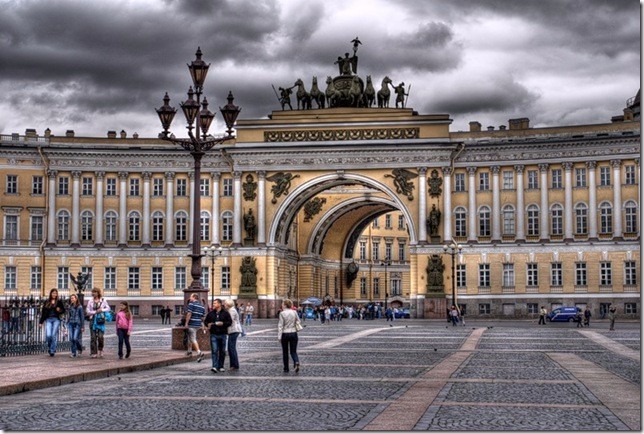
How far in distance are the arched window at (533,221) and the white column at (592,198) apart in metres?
3.94

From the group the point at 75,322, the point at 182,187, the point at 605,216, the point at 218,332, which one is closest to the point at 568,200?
the point at 605,216

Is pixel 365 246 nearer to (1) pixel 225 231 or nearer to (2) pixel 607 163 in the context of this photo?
(1) pixel 225 231

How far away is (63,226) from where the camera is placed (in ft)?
271

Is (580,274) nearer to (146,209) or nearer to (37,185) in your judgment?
(146,209)

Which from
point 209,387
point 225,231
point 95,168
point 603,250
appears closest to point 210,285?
point 225,231

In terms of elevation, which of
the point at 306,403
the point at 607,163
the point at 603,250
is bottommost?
the point at 306,403

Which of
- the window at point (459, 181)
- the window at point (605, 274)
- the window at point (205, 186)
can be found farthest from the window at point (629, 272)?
the window at point (205, 186)

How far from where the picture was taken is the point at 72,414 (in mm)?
15805

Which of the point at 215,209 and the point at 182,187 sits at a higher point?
the point at 182,187

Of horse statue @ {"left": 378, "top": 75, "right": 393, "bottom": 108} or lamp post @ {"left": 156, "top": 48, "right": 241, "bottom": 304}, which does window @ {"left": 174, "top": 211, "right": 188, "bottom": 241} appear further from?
lamp post @ {"left": 156, "top": 48, "right": 241, "bottom": 304}

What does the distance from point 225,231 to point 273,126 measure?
30.5 feet

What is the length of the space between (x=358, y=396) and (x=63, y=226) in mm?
67420

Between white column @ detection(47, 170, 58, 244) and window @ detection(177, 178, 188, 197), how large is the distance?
31.6 feet

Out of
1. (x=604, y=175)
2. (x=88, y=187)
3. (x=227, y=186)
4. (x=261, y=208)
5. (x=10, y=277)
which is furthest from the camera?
(x=227, y=186)
